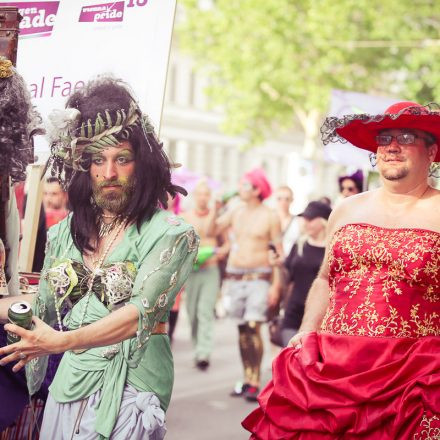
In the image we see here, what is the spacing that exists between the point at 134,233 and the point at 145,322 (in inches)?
16.9

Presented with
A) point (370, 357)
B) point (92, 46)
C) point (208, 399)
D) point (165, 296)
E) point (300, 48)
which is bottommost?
point (208, 399)

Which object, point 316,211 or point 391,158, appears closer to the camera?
point 391,158

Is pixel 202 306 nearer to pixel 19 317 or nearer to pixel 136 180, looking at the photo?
pixel 136 180

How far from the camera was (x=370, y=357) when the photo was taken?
14.9 ft

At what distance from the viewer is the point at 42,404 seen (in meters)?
5.24

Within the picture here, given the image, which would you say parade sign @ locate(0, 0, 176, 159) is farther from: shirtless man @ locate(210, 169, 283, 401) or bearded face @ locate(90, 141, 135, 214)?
shirtless man @ locate(210, 169, 283, 401)

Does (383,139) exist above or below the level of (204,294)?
above

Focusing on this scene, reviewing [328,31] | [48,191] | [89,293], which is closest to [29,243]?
[89,293]

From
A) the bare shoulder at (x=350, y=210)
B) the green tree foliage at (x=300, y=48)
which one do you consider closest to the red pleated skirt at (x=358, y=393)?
the bare shoulder at (x=350, y=210)

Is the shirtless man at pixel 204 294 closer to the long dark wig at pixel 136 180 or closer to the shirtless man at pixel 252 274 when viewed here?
the shirtless man at pixel 252 274

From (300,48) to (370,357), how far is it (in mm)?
26987

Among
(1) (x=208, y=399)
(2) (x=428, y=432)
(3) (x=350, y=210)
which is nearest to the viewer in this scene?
(2) (x=428, y=432)

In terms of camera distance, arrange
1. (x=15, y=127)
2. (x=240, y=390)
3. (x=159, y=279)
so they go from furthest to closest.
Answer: (x=240, y=390)
(x=15, y=127)
(x=159, y=279)

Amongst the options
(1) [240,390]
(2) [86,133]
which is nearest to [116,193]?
(2) [86,133]
